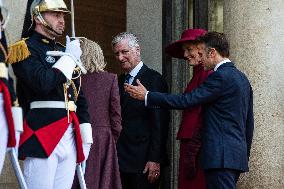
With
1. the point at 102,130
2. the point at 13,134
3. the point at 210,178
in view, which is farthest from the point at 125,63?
the point at 13,134

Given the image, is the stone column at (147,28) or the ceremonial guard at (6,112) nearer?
the ceremonial guard at (6,112)

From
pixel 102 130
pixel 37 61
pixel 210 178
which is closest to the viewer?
pixel 37 61

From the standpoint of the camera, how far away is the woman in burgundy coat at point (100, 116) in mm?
6809

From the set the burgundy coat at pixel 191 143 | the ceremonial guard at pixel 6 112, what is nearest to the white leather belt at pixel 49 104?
the ceremonial guard at pixel 6 112

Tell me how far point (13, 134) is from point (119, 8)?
410 cm

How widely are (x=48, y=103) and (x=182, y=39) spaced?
2021 mm

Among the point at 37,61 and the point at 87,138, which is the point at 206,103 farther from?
the point at 37,61

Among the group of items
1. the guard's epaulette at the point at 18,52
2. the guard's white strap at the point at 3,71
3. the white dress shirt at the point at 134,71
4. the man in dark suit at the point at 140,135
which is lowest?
the man in dark suit at the point at 140,135

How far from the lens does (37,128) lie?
18.5 ft

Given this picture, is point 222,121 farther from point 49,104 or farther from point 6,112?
point 6,112

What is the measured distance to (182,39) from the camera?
7406mm

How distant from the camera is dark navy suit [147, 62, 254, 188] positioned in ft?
21.1

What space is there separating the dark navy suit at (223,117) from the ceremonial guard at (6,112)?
68.0 inches

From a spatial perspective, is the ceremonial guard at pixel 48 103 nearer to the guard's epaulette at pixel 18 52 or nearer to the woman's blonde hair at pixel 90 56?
the guard's epaulette at pixel 18 52
